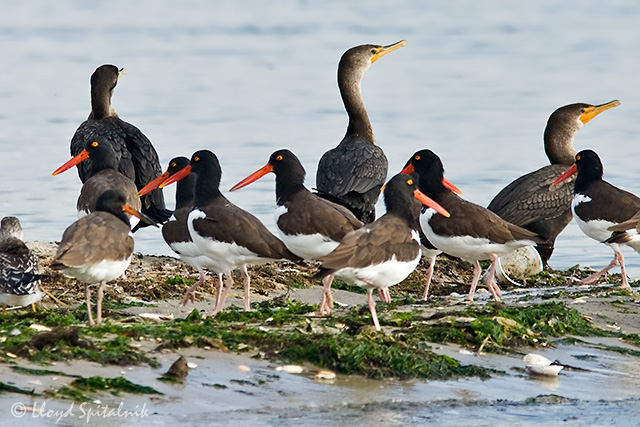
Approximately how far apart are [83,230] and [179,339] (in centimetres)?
149

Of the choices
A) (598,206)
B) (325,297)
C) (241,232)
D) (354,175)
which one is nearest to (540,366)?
(325,297)

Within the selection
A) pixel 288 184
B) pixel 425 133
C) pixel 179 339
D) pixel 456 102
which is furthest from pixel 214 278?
pixel 456 102

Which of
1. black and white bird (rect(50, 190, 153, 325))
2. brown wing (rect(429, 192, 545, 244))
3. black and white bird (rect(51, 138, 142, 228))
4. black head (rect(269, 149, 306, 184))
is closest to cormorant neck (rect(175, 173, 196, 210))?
black and white bird (rect(51, 138, 142, 228))

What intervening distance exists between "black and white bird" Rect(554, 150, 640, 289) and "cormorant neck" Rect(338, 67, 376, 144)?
3.56 metres

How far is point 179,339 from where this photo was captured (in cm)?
692

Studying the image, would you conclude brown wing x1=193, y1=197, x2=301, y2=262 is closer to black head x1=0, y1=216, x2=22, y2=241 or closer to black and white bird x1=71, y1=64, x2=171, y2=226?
black head x1=0, y1=216, x2=22, y2=241

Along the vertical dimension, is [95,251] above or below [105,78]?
below

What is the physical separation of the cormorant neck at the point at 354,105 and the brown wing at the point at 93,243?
6.42m

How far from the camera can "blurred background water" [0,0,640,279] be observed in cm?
1641

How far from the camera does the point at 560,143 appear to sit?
1368 centimetres

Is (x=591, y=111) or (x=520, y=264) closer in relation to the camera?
(x=520, y=264)

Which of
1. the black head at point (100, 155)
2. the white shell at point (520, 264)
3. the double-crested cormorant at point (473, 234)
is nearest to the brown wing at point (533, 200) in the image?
the white shell at point (520, 264)

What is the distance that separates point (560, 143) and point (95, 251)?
7.43 m

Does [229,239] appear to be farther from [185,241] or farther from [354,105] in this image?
[354,105]
